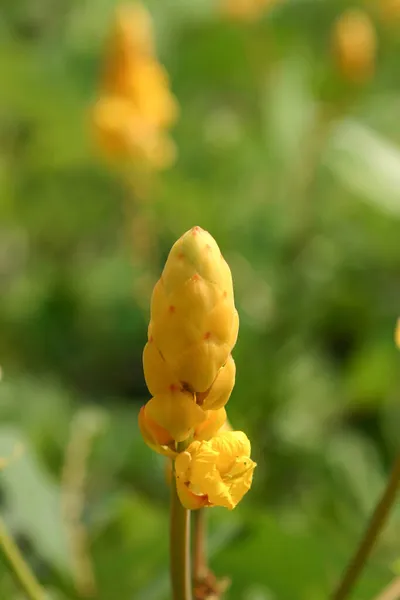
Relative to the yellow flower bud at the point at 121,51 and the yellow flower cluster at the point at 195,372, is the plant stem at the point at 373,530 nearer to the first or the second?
the yellow flower cluster at the point at 195,372

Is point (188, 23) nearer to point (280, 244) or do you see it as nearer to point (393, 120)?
point (393, 120)

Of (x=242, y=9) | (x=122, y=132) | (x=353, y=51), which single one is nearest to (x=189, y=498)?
(x=122, y=132)

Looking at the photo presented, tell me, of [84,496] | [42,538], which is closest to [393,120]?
[84,496]

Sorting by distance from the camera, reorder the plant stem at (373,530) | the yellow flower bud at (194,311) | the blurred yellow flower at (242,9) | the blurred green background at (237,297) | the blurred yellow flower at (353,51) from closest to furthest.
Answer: the yellow flower bud at (194,311) → the plant stem at (373,530) → the blurred green background at (237,297) → the blurred yellow flower at (353,51) → the blurred yellow flower at (242,9)

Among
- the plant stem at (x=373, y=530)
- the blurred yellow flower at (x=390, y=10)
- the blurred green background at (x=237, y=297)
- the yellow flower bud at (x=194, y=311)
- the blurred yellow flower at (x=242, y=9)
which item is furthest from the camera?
the blurred yellow flower at (x=390, y=10)

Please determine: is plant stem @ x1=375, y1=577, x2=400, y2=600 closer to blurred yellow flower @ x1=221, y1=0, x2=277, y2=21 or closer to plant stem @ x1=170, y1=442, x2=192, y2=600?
plant stem @ x1=170, y1=442, x2=192, y2=600

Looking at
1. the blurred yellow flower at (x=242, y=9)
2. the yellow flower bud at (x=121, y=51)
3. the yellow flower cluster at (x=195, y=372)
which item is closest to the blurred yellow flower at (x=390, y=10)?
the blurred yellow flower at (x=242, y=9)
